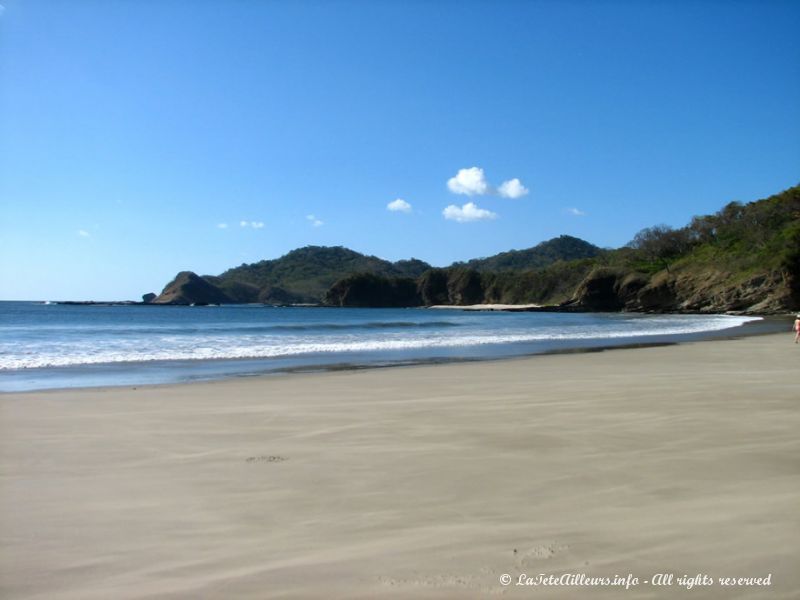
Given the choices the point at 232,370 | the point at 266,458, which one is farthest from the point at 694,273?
the point at 266,458

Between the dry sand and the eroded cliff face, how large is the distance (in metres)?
71.8

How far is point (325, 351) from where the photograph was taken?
2433 centimetres

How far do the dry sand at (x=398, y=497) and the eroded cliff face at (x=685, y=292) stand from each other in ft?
236

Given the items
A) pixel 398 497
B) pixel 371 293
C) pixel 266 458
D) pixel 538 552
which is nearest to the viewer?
pixel 538 552

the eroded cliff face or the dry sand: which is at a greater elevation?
the eroded cliff face

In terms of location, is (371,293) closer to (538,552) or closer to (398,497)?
(398,497)

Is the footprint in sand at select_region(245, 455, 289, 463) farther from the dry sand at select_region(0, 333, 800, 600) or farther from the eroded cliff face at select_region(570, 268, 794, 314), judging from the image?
the eroded cliff face at select_region(570, 268, 794, 314)

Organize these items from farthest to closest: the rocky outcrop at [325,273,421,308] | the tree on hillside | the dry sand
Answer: the rocky outcrop at [325,273,421,308]
the tree on hillside
the dry sand

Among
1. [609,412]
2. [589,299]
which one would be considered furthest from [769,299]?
[609,412]

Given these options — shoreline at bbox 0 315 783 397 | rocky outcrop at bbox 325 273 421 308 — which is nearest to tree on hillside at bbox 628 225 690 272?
rocky outcrop at bbox 325 273 421 308

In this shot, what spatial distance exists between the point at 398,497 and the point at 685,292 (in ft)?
312

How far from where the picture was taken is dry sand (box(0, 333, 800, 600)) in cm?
336

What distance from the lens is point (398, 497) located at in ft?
15.5

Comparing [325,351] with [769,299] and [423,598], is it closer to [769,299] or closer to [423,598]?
[423,598]
